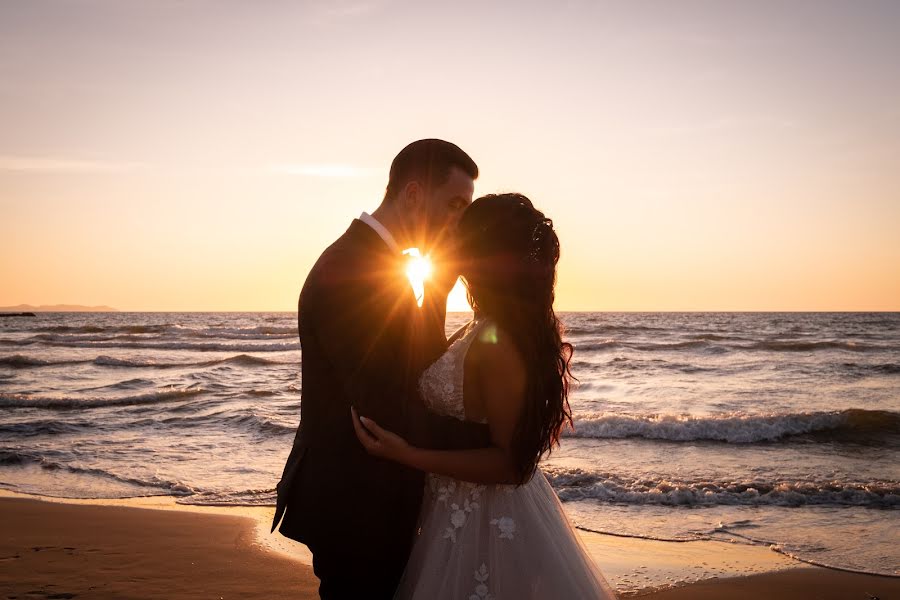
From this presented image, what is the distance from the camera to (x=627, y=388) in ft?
59.1

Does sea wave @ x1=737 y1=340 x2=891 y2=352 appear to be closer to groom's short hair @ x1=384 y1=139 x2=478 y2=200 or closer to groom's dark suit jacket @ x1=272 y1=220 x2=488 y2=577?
groom's short hair @ x1=384 y1=139 x2=478 y2=200

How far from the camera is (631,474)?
9.00m

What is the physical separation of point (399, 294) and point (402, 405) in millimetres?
392

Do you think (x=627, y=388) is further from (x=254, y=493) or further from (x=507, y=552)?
(x=507, y=552)

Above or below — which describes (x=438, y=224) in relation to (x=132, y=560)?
above

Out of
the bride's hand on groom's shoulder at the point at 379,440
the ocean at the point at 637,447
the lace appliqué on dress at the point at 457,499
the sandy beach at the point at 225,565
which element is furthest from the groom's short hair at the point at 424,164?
the ocean at the point at 637,447

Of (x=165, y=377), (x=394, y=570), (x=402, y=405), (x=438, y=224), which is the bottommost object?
(x=165, y=377)

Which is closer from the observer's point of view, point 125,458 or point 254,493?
point 254,493

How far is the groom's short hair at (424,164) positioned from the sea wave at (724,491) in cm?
586

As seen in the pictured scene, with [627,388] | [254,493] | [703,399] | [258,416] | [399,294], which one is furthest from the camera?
[627,388]

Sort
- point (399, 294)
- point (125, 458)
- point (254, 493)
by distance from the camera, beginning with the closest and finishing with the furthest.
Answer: point (399, 294), point (254, 493), point (125, 458)

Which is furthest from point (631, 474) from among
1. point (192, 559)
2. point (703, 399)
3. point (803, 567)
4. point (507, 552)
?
point (703, 399)

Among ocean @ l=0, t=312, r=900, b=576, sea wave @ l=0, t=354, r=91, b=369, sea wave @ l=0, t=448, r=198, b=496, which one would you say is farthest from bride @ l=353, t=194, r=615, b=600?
sea wave @ l=0, t=354, r=91, b=369

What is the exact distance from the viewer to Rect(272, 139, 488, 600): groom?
95.2 inches
